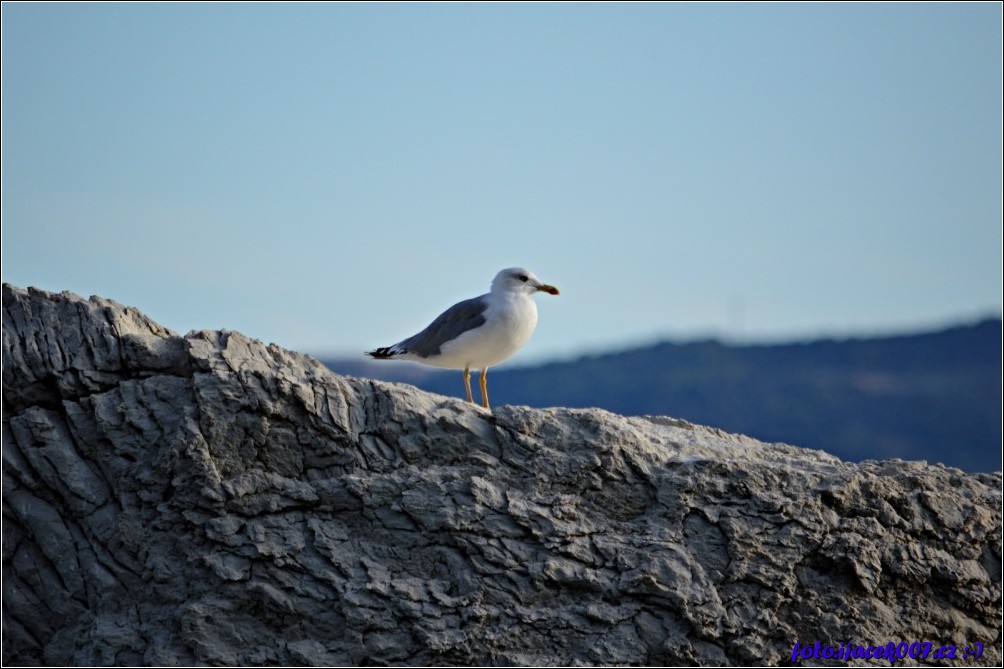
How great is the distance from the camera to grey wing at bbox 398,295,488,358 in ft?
44.7

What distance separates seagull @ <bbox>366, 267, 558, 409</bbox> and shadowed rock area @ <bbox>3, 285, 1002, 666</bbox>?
2.02 meters

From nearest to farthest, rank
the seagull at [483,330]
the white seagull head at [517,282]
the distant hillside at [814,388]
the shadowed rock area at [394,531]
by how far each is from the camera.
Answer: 1. the shadowed rock area at [394,531]
2. the seagull at [483,330]
3. the white seagull head at [517,282]
4. the distant hillside at [814,388]

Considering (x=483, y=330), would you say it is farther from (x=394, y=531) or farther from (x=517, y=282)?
(x=394, y=531)

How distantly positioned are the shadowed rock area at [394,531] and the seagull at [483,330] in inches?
79.6

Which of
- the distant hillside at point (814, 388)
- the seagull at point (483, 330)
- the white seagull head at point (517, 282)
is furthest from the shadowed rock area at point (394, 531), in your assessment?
the distant hillside at point (814, 388)

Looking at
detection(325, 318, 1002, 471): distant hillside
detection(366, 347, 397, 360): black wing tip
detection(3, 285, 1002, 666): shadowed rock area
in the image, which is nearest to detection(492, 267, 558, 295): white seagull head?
detection(366, 347, 397, 360): black wing tip

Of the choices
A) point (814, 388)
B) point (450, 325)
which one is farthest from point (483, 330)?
point (814, 388)

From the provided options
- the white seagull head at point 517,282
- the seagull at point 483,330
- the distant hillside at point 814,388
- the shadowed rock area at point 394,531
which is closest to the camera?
the shadowed rock area at point 394,531

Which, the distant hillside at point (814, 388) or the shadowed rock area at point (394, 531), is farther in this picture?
the distant hillside at point (814, 388)

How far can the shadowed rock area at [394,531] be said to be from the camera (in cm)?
1056

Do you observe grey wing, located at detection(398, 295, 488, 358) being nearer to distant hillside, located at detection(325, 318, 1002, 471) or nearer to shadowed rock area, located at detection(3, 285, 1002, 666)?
shadowed rock area, located at detection(3, 285, 1002, 666)

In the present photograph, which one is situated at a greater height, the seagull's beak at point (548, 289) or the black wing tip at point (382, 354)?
the seagull's beak at point (548, 289)

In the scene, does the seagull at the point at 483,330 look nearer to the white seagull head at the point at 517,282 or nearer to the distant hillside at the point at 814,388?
the white seagull head at the point at 517,282

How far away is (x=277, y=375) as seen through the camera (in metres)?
11.2
